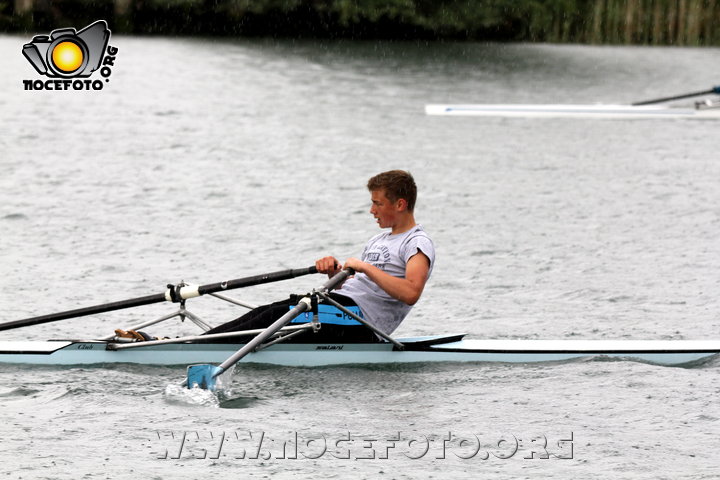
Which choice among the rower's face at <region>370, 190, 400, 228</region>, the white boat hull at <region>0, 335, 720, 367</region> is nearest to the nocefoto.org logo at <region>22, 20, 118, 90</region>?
the white boat hull at <region>0, 335, 720, 367</region>

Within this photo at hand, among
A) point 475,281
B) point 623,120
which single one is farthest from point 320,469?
point 623,120

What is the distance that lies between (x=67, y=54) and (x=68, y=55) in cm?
6

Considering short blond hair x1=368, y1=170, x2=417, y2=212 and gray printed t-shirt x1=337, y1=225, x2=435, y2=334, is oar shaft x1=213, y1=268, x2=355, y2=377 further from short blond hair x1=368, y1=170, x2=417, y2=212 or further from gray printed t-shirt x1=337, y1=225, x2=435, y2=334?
short blond hair x1=368, y1=170, x2=417, y2=212

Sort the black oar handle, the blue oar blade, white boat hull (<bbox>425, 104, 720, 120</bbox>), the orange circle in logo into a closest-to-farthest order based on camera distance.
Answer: the blue oar blade < the black oar handle < white boat hull (<bbox>425, 104, 720, 120</bbox>) < the orange circle in logo

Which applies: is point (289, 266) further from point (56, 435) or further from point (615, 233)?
point (56, 435)

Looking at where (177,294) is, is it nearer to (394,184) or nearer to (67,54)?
(394,184)

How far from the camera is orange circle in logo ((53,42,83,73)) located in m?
22.0

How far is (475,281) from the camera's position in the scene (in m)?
10.9

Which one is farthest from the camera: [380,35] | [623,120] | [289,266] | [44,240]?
[380,35]

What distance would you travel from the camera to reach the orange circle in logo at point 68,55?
22000mm

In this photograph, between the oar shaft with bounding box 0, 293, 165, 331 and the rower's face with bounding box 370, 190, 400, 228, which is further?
the oar shaft with bounding box 0, 293, 165, 331

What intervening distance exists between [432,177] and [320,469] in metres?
11.1

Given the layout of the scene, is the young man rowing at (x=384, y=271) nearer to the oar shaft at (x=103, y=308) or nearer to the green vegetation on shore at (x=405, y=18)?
the oar shaft at (x=103, y=308)

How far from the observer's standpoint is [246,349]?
22.4 ft
